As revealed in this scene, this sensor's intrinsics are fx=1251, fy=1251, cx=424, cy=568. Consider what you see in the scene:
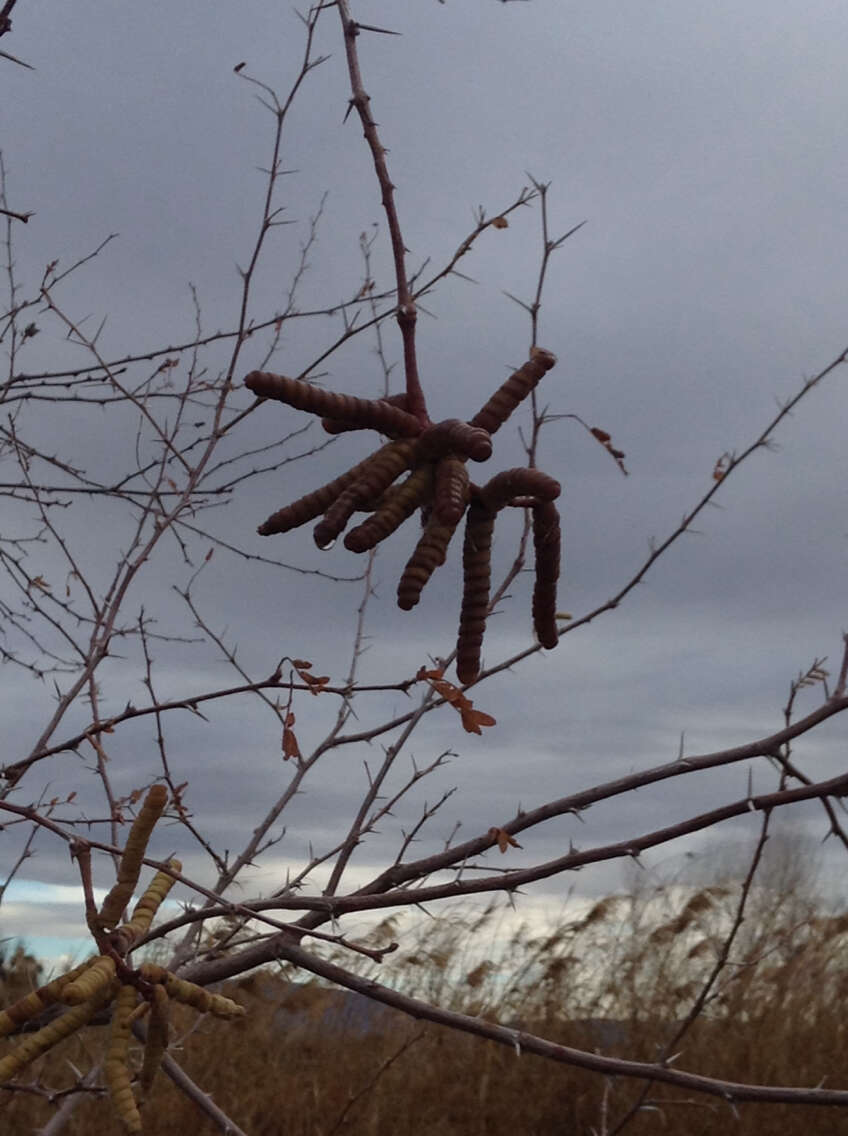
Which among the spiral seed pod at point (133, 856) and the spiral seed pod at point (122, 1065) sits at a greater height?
the spiral seed pod at point (133, 856)

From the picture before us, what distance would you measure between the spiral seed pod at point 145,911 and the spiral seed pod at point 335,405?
0.72 meters

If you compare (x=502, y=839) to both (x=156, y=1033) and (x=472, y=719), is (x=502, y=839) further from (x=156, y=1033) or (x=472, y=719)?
(x=156, y=1033)

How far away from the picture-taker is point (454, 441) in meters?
1.39

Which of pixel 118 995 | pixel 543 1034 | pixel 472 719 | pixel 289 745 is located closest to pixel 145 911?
pixel 118 995

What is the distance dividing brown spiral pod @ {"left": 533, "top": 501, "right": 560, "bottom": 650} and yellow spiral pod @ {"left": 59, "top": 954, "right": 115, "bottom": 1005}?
0.67 meters

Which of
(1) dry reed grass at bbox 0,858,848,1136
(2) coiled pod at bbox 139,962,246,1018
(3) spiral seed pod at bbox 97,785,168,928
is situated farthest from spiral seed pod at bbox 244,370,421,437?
(1) dry reed grass at bbox 0,858,848,1136

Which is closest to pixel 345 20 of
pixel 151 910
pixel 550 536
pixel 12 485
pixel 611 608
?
pixel 550 536

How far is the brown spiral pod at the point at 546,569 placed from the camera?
1451mm

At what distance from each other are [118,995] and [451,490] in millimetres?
778

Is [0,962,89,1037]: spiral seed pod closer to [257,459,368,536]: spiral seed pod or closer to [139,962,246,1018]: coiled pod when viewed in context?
[139,962,246,1018]: coiled pod

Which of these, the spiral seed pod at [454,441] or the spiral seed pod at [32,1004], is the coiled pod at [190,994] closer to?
the spiral seed pod at [32,1004]

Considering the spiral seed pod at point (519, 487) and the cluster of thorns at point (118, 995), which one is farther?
the cluster of thorns at point (118, 995)

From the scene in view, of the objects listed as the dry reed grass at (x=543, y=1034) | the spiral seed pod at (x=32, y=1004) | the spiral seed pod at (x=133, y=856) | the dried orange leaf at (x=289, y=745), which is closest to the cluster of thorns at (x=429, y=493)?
the spiral seed pod at (x=133, y=856)

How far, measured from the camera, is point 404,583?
1.39m
